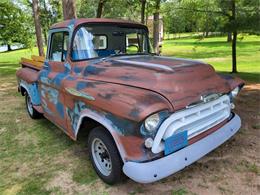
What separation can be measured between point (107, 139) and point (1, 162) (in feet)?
6.59

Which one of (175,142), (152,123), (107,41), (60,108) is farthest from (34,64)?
(175,142)

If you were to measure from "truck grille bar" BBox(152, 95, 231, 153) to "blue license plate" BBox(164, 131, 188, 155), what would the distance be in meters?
0.04

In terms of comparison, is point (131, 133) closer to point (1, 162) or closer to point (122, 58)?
point (122, 58)

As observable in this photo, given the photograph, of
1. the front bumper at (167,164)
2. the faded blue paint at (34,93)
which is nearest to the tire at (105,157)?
the front bumper at (167,164)

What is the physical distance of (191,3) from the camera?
9.77 metres

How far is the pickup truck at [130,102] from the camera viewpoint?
2686 millimetres

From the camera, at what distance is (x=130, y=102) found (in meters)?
2.73

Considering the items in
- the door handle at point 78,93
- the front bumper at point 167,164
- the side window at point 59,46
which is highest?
the side window at point 59,46

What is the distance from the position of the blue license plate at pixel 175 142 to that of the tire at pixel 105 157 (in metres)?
0.59

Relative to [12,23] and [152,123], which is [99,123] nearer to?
[152,123]

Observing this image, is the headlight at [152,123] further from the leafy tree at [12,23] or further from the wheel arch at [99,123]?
the leafy tree at [12,23]

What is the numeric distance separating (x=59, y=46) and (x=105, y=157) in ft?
6.78

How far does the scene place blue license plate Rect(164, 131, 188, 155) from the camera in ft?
8.95

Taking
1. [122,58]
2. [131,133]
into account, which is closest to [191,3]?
[122,58]
